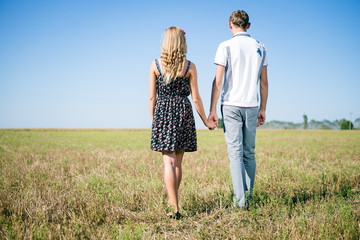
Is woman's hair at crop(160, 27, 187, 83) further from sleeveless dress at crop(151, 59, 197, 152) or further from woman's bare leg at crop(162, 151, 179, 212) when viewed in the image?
woman's bare leg at crop(162, 151, 179, 212)

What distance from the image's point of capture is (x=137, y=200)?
3807 millimetres

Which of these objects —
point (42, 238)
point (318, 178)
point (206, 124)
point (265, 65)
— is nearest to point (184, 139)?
point (206, 124)

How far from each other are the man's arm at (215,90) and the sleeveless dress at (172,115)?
31 centimetres

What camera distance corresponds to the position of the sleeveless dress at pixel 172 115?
10.8ft

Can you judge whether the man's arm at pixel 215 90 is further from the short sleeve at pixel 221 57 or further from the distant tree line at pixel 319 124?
the distant tree line at pixel 319 124

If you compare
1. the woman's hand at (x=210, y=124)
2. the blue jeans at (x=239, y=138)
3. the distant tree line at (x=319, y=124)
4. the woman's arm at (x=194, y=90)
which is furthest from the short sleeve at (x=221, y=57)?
the distant tree line at (x=319, y=124)

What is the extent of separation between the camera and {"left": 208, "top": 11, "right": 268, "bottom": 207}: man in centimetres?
337

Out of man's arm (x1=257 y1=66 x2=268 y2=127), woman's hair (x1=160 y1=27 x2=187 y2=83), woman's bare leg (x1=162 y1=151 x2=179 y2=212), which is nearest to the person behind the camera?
woman's hair (x1=160 y1=27 x2=187 y2=83)

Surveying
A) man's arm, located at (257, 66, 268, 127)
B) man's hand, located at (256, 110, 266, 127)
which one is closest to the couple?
man's arm, located at (257, 66, 268, 127)

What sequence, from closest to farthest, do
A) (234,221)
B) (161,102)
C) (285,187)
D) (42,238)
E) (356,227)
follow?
1. (42,238)
2. (356,227)
3. (234,221)
4. (161,102)
5. (285,187)

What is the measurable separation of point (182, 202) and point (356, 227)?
216cm

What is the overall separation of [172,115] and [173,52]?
81 cm

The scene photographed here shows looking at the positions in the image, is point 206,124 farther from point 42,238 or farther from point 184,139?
point 42,238

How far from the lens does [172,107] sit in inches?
131
